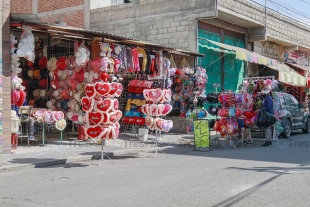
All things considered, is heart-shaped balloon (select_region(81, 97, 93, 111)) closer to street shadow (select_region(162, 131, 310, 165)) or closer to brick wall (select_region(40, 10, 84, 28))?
street shadow (select_region(162, 131, 310, 165))

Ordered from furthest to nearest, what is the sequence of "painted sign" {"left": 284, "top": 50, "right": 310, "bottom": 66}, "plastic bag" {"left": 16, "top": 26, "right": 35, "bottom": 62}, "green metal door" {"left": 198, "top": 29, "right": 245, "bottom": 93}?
1. "painted sign" {"left": 284, "top": 50, "right": 310, "bottom": 66}
2. "green metal door" {"left": 198, "top": 29, "right": 245, "bottom": 93}
3. "plastic bag" {"left": 16, "top": 26, "right": 35, "bottom": 62}

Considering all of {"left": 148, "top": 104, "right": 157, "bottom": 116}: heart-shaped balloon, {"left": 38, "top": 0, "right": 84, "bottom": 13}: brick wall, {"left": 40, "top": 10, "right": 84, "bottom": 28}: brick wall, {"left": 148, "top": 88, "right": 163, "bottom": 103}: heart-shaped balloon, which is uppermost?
{"left": 38, "top": 0, "right": 84, "bottom": 13}: brick wall

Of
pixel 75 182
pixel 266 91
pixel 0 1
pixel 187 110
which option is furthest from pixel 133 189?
pixel 187 110

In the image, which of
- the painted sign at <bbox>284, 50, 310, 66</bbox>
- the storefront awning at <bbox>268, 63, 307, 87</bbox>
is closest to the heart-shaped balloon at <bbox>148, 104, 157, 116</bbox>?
the storefront awning at <bbox>268, 63, 307, 87</bbox>

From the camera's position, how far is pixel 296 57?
29750mm

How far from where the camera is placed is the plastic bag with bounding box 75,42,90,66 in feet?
42.6

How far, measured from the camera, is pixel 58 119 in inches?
516

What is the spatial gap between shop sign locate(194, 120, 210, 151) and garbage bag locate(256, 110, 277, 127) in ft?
7.34

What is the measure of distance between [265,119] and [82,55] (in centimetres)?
661

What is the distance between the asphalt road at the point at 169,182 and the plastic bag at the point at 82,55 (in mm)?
3481

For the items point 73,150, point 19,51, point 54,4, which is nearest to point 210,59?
point 54,4

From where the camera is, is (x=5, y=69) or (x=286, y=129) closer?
(x=5, y=69)

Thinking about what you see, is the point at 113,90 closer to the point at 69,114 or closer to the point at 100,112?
the point at 100,112

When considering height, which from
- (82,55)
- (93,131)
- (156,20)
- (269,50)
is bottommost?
(93,131)
